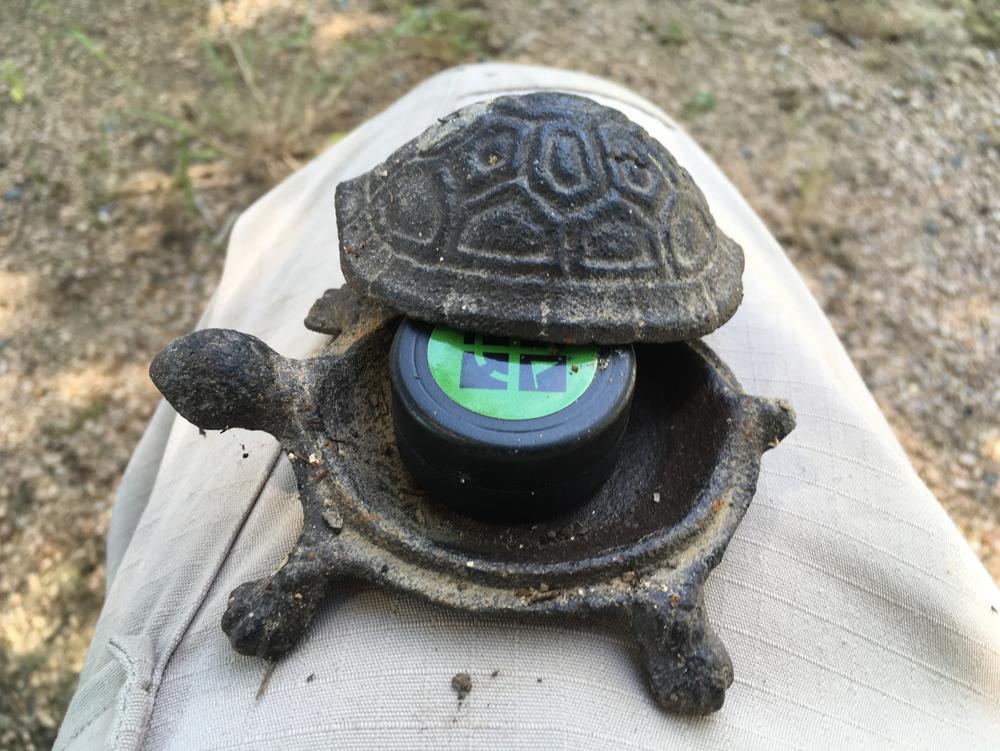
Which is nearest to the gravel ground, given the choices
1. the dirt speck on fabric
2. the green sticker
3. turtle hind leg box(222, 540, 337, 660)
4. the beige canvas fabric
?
the beige canvas fabric

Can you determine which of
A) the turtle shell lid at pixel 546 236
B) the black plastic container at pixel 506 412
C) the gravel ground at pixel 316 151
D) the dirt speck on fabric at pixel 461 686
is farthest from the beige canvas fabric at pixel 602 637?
the gravel ground at pixel 316 151

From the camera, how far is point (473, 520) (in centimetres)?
104

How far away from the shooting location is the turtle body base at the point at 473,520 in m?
0.87

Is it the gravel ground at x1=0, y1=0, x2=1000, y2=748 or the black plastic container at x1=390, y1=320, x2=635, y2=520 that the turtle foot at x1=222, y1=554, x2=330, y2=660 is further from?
the gravel ground at x1=0, y1=0, x2=1000, y2=748

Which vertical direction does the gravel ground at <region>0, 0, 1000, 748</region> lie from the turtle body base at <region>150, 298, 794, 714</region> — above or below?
below

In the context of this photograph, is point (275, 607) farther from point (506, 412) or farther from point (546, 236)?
point (546, 236)

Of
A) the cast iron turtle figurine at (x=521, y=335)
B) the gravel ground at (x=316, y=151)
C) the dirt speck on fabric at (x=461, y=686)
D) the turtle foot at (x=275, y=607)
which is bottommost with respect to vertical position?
the gravel ground at (x=316, y=151)

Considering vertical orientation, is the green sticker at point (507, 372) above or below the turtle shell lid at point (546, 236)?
below

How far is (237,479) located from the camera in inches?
46.1

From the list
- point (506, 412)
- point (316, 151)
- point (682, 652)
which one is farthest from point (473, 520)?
point (316, 151)

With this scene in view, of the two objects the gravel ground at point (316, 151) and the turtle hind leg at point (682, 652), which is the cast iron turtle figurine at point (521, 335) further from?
the gravel ground at point (316, 151)

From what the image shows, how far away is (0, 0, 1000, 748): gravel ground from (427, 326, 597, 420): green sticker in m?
1.31

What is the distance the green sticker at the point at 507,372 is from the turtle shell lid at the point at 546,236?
4 centimetres

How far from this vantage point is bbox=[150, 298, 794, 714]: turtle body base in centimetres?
87
